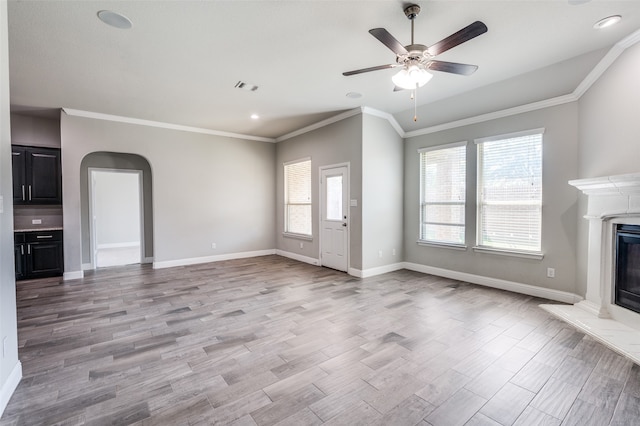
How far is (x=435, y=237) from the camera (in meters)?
5.59

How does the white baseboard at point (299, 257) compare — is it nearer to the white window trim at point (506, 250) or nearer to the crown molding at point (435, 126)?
the crown molding at point (435, 126)

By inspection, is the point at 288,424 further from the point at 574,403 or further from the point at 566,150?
the point at 566,150

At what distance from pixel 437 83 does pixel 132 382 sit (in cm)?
481

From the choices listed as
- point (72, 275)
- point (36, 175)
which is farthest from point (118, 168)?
point (72, 275)

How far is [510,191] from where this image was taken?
454cm

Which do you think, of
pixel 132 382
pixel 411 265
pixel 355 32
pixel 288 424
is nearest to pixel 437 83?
pixel 355 32

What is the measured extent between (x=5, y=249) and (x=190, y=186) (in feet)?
15.0

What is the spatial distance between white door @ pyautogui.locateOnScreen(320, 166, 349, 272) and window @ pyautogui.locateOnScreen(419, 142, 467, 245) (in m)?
1.52

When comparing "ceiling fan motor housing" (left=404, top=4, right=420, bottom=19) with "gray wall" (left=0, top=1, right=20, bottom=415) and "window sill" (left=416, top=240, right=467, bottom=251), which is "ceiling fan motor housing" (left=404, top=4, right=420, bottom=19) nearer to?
"gray wall" (left=0, top=1, right=20, bottom=415)

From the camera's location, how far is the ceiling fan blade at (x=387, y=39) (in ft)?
7.21

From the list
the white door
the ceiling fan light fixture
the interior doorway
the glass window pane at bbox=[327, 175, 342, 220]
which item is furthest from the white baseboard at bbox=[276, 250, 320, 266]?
the interior doorway

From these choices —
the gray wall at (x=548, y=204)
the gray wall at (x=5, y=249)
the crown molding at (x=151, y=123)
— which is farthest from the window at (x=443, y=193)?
the gray wall at (x=5, y=249)

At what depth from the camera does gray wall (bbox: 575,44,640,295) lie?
3.13m

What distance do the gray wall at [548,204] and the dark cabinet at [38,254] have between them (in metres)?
7.34
